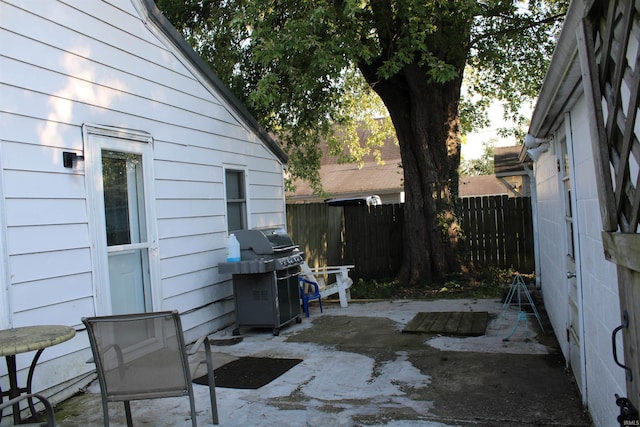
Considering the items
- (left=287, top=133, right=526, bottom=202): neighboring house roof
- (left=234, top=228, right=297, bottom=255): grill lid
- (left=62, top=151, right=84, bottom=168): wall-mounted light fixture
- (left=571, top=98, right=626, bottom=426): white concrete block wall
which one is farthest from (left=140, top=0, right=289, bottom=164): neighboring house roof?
(left=287, top=133, right=526, bottom=202): neighboring house roof

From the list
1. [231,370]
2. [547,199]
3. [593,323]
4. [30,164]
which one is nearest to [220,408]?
[231,370]

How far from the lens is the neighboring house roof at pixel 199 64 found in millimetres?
6148

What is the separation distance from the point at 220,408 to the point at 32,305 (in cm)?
172

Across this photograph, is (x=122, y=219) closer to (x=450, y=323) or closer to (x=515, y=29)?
(x=450, y=323)

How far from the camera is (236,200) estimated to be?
309 inches

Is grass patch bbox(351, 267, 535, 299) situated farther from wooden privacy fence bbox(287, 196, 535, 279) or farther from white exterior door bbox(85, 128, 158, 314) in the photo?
white exterior door bbox(85, 128, 158, 314)

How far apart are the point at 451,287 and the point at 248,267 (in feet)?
15.6

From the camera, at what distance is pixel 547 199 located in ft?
20.4

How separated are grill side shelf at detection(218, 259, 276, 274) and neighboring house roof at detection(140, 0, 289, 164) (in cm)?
249

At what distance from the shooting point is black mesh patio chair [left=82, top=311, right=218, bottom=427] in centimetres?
338

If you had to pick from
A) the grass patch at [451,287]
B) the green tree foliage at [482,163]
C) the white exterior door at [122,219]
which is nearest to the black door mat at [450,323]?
the grass patch at [451,287]

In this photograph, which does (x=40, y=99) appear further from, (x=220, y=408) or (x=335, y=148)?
(x=335, y=148)

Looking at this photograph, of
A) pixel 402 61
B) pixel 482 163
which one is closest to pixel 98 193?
pixel 402 61

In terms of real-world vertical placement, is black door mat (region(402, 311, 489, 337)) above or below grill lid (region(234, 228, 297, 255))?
below
